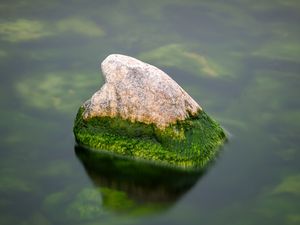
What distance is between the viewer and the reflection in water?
229 inches

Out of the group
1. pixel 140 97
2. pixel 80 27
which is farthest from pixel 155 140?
pixel 80 27

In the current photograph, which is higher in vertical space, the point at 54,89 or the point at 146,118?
the point at 54,89

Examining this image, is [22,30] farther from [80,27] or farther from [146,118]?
[146,118]

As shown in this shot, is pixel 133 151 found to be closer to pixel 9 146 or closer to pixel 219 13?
pixel 9 146

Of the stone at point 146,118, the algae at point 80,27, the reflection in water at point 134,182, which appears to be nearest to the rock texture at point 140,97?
the stone at point 146,118

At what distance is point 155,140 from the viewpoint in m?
6.17

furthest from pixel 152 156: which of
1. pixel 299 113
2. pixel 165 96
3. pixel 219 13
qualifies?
pixel 219 13

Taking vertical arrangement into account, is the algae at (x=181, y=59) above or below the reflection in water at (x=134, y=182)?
above

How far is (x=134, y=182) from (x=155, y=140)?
17.4 inches

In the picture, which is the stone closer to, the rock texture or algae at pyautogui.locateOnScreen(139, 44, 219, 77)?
the rock texture

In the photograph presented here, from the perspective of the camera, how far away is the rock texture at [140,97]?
20.0 ft

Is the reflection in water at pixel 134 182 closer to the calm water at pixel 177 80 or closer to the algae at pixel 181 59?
the calm water at pixel 177 80

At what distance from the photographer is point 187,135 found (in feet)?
20.2

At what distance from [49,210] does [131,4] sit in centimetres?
442
